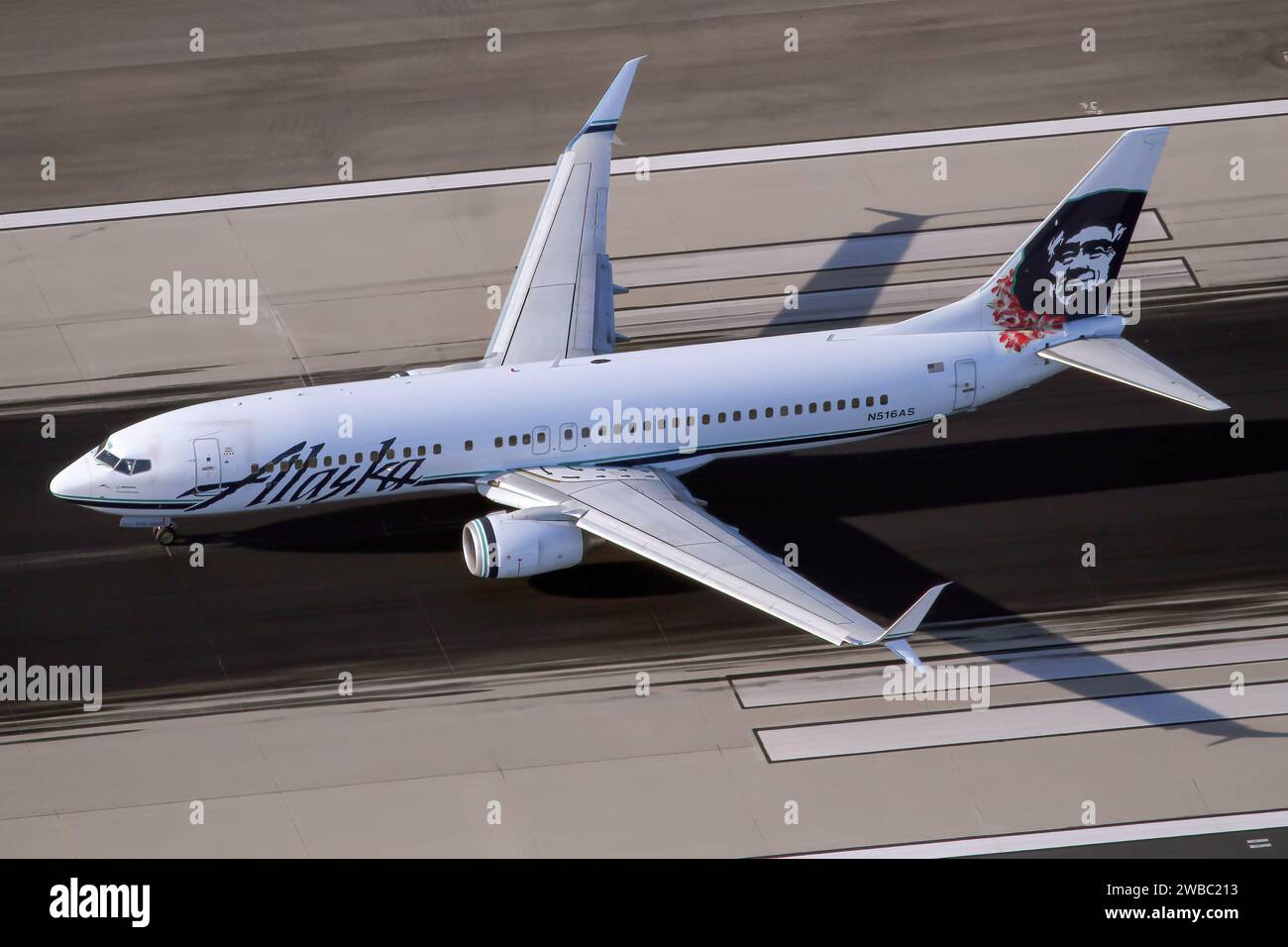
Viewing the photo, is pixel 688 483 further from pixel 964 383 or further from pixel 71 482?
pixel 71 482

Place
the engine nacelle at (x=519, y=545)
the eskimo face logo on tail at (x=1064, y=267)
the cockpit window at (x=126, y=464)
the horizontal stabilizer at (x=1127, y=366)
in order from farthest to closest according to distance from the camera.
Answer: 1. the eskimo face logo on tail at (x=1064, y=267)
2. the horizontal stabilizer at (x=1127, y=366)
3. the cockpit window at (x=126, y=464)
4. the engine nacelle at (x=519, y=545)

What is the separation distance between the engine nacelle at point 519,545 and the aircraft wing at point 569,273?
25.2 ft

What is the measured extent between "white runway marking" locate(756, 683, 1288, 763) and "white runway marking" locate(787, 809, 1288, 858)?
3.30 m

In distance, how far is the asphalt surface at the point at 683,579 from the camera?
1977 inches

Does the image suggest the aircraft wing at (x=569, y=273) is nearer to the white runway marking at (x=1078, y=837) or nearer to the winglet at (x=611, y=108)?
the winglet at (x=611, y=108)

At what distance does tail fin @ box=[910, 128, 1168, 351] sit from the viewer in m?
53.2

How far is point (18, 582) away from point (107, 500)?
13.3 feet

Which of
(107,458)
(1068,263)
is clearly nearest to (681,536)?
(1068,263)

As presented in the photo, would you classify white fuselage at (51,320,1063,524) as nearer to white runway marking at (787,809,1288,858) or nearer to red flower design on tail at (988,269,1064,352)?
red flower design on tail at (988,269,1064,352)

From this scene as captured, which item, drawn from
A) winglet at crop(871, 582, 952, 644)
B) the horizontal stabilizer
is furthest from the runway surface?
winglet at crop(871, 582, 952, 644)

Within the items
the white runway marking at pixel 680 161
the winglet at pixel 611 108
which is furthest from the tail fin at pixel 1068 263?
the white runway marking at pixel 680 161

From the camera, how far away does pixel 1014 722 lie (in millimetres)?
48000

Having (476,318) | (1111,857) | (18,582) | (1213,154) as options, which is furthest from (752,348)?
(1213,154)

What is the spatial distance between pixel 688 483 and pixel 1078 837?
→ 16.8 m
